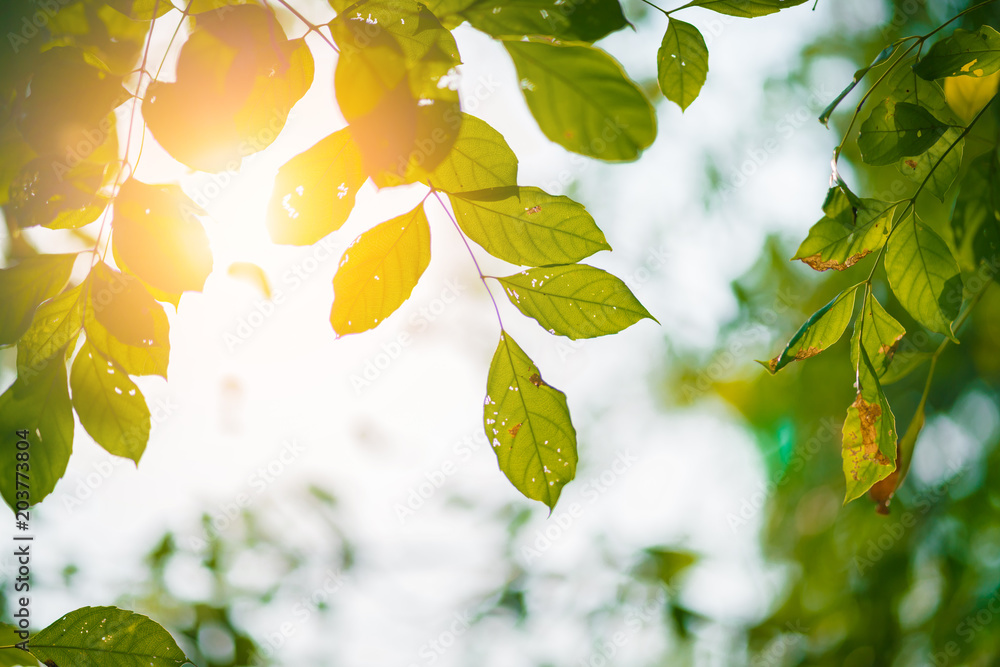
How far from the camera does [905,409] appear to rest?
2516mm

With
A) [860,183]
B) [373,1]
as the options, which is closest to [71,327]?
[373,1]

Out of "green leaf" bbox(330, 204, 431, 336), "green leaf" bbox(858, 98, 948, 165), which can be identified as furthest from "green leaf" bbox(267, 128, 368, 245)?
"green leaf" bbox(858, 98, 948, 165)

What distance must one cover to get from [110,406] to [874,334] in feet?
2.86

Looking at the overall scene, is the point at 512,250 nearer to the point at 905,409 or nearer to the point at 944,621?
the point at 905,409

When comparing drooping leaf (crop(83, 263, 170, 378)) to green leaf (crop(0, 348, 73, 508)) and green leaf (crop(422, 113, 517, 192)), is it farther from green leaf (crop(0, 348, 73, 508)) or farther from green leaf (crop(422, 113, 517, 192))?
green leaf (crop(422, 113, 517, 192))

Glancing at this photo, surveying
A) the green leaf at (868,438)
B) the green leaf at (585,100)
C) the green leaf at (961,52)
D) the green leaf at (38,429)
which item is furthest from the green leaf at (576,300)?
the green leaf at (38,429)

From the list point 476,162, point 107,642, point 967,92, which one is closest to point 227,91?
point 476,162

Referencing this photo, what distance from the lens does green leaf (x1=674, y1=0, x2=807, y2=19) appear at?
474mm

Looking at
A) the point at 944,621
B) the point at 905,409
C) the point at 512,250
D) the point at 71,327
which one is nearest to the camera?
the point at 512,250

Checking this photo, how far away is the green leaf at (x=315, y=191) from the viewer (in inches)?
19.5

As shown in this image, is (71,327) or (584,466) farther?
(584,466)

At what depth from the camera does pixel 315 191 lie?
50cm

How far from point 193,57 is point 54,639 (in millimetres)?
575

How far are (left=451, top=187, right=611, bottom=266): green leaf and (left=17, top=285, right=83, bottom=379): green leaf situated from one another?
45 cm
